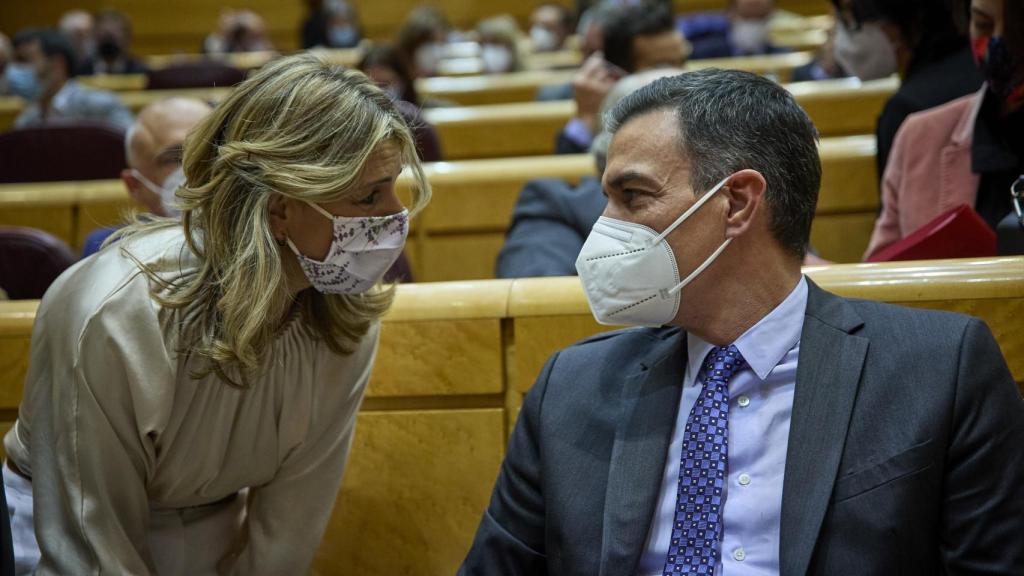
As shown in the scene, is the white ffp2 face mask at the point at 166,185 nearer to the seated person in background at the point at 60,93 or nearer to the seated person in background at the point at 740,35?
the seated person in background at the point at 60,93

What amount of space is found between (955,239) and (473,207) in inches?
66.0

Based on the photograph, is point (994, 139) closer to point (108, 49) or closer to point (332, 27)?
point (332, 27)

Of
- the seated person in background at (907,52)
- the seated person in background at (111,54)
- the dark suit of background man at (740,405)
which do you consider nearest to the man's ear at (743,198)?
the dark suit of background man at (740,405)

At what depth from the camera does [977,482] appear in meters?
1.34

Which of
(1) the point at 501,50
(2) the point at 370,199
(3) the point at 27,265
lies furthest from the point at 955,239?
(1) the point at 501,50

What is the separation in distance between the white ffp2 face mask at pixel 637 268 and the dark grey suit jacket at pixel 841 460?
0.09 m

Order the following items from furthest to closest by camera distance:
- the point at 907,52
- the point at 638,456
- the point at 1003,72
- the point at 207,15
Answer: the point at 207,15, the point at 907,52, the point at 1003,72, the point at 638,456

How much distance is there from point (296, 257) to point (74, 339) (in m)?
0.37

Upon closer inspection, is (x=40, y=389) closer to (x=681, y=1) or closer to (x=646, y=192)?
(x=646, y=192)

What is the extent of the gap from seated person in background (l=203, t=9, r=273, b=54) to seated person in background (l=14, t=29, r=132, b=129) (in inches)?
139

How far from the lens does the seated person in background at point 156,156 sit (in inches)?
109

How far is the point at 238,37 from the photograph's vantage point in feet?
33.2

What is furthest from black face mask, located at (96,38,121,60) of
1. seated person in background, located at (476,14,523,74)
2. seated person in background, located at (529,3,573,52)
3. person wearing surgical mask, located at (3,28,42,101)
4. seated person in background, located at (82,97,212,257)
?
seated person in background, located at (82,97,212,257)

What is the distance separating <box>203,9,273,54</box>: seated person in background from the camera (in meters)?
10.0
